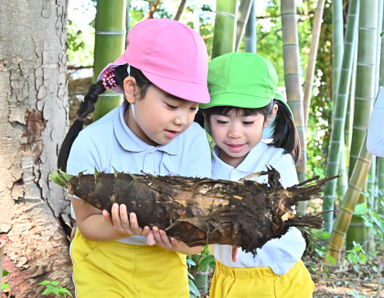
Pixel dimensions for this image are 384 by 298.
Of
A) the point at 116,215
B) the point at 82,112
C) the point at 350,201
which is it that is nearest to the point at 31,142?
the point at 82,112

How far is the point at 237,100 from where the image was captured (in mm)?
1698

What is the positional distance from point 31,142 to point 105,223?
2.83 feet

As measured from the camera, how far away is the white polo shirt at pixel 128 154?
162cm

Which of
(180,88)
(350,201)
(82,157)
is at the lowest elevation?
(350,201)

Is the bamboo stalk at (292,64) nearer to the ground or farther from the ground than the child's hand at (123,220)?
farther from the ground

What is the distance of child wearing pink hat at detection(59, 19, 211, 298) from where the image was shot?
1.58 metres

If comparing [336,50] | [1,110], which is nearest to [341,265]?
[336,50]

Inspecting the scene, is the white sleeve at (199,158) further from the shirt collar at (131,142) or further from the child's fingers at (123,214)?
the child's fingers at (123,214)

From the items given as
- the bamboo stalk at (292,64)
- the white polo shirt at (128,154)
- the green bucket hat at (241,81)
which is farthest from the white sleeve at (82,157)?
the bamboo stalk at (292,64)

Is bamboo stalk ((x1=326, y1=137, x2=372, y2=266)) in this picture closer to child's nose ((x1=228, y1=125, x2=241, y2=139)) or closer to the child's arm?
child's nose ((x1=228, y1=125, x2=241, y2=139))

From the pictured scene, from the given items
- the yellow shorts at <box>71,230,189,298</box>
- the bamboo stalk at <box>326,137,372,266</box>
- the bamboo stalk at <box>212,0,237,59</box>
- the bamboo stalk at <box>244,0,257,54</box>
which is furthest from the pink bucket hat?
the bamboo stalk at <box>244,0,257,54</box>

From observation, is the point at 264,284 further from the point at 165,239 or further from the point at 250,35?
the point at 250,35

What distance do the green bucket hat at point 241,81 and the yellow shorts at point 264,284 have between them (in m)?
0.51

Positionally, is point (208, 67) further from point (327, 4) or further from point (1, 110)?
point (327, 4)
